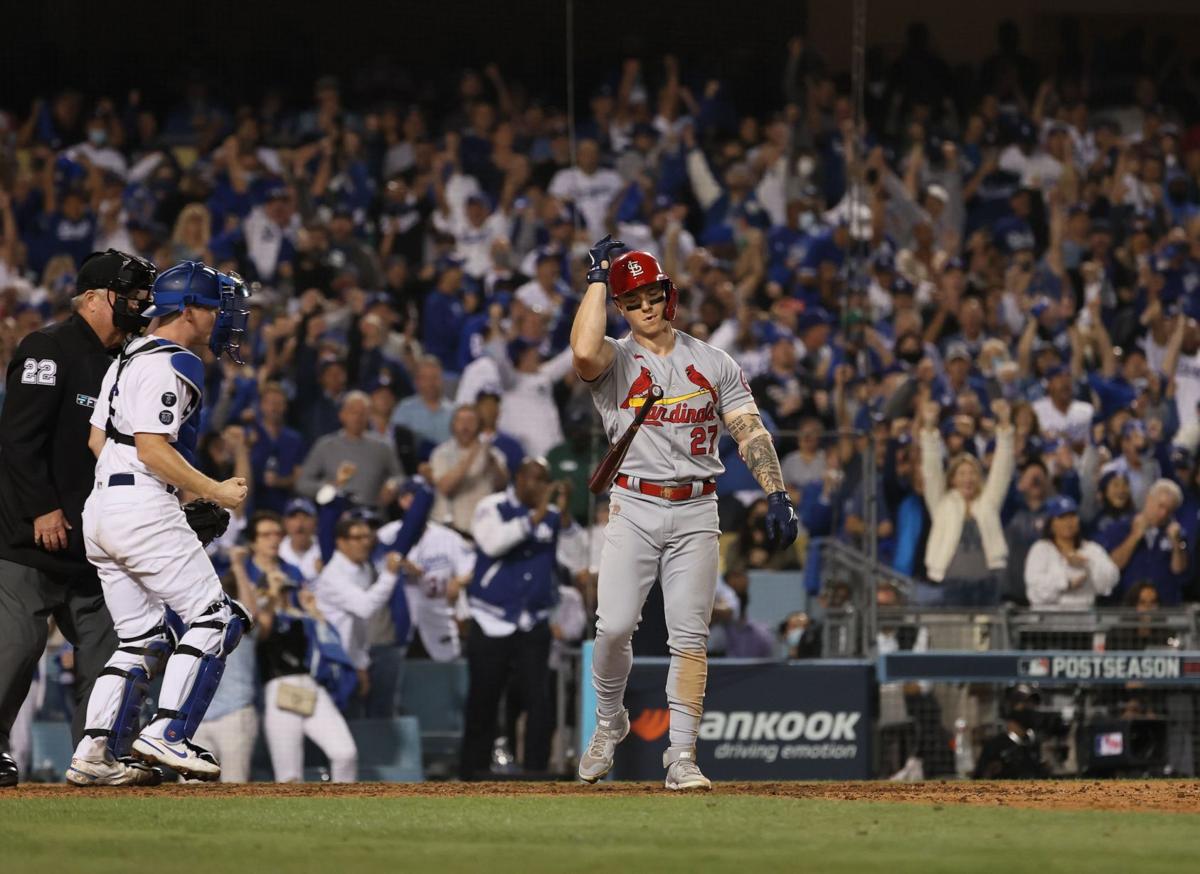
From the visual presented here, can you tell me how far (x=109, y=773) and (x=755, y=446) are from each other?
2510 millimetres

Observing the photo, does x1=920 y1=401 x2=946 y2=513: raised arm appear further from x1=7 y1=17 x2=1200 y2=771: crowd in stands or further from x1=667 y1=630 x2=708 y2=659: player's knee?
x1=667 y1=630 x2=708 y2=659: player's knee

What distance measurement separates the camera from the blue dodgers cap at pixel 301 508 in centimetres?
1082

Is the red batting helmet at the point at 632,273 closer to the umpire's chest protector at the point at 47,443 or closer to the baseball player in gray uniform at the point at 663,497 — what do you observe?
the baseball player in gray uniform at the point at 663,497

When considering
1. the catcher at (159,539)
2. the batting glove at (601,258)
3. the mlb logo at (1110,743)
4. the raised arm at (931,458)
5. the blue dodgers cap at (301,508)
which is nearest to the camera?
the catcher at (159,539)


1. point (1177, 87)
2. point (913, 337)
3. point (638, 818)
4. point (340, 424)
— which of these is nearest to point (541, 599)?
point (340, 424)

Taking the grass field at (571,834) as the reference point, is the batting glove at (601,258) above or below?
above

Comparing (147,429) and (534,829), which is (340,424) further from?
(534,829)

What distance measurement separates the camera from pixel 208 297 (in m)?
6.10

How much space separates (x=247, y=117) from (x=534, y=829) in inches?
399

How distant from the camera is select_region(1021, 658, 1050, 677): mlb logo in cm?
995

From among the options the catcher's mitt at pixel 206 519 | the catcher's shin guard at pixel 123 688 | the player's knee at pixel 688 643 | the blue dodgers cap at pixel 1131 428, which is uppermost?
the blue dodgers cap at pixel 1131 428

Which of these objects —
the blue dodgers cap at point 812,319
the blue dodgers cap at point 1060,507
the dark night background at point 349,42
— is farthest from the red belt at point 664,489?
the blue dodgers cap at point 812,319

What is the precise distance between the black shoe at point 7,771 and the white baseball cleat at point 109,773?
0.28m

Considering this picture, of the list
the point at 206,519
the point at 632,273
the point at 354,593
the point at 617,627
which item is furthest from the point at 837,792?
the point at 354,593
